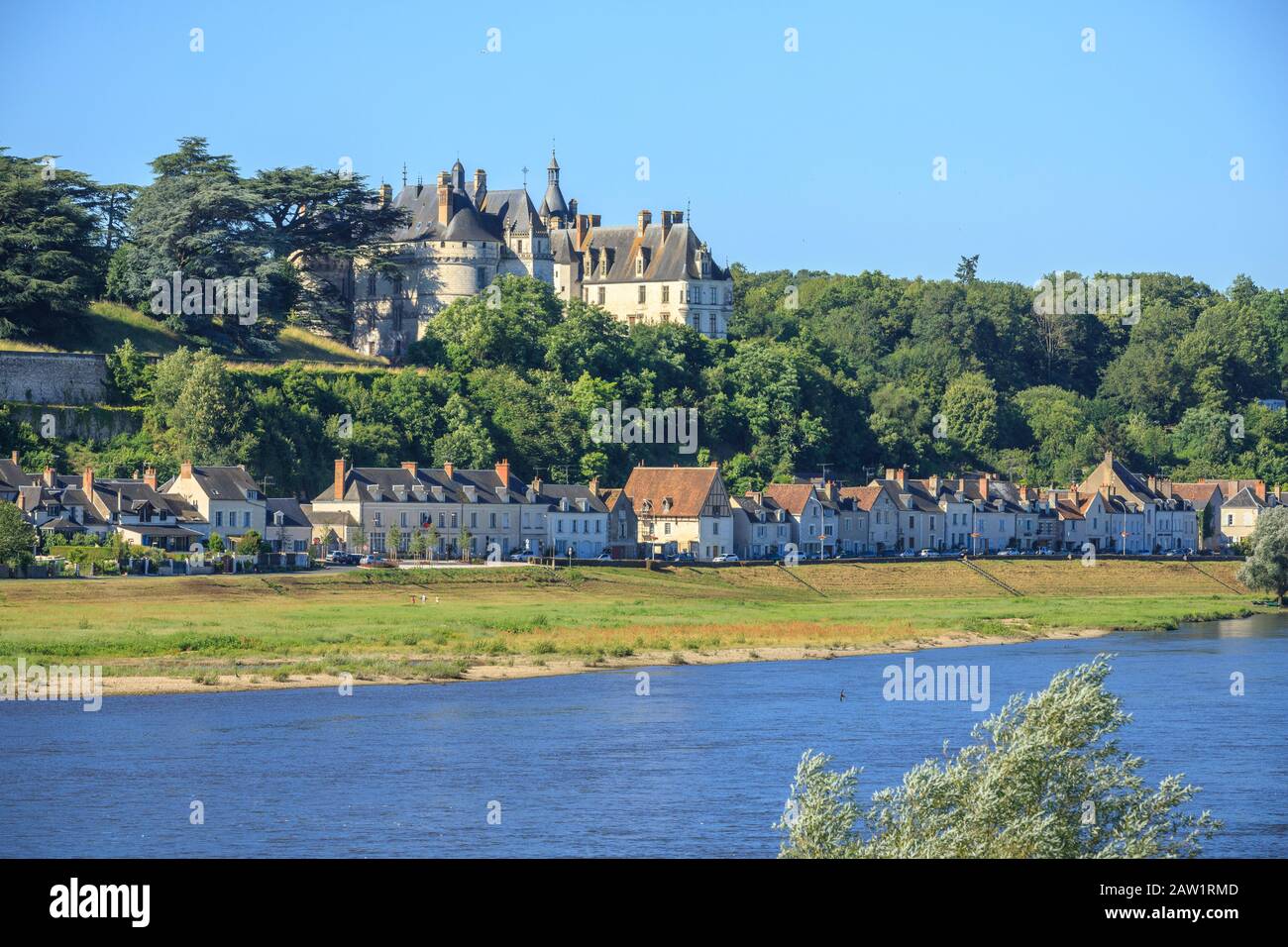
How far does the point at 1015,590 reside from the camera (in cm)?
9425

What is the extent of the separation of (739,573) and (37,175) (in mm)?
41707

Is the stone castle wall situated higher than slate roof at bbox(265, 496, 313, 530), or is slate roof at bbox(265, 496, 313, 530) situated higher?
the stone castle wall

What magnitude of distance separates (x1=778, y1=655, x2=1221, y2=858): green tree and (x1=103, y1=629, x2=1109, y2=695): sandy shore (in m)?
26.6

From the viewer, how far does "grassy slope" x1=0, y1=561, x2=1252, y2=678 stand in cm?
5444

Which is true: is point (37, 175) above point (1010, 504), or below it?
above

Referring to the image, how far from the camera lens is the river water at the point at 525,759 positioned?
32.5 metres

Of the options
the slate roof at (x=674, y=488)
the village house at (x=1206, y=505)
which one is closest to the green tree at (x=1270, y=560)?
the slate roof at (x=674, y=488)

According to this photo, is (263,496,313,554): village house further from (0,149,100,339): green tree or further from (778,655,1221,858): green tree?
(778,655,1221,858): green tree

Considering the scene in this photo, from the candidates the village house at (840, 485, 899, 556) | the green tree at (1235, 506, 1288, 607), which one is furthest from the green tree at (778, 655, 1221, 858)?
the village house at (840, 485, 899, 556)

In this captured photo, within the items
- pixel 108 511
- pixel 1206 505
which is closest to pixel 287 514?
pixel 108 511
